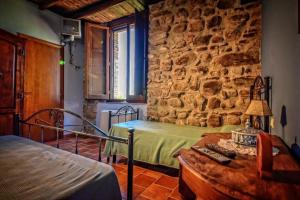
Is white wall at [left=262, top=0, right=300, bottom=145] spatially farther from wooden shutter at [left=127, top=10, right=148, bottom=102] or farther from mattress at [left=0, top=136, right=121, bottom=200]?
wooden shutter at [left=127, top=10, right=148, bottom=102]

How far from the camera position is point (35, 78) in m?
3.51

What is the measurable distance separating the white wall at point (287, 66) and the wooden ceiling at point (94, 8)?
2.47 m

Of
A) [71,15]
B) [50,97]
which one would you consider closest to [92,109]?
[50,97]

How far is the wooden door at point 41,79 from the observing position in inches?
133

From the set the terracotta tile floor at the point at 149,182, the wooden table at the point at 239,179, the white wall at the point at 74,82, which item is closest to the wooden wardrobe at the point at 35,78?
the white wall at the point at 74,82

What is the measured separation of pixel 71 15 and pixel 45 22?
0.59 metres

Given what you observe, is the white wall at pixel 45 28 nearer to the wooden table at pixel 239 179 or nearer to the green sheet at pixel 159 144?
the green sheet at pixel 159 144

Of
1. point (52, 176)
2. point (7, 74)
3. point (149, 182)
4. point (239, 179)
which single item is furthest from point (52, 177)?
point (7, 74)

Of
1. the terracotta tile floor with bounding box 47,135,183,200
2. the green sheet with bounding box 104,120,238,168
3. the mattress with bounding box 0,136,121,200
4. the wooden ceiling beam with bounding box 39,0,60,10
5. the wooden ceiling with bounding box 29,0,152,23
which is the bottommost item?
the terracotta tile floor with bounding box 47,135,183,200

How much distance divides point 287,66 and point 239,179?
1094 mm

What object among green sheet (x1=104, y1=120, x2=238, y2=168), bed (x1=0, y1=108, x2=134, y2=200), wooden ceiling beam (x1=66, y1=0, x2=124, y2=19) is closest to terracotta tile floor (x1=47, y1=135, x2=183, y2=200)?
green sheet (x1=104, y1=120, x2=238, y2=168)

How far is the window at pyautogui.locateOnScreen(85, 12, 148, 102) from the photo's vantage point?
13.0 ft

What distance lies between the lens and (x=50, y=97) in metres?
3.76

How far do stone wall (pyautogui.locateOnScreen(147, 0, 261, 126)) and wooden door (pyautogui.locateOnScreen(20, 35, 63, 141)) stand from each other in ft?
6.59
